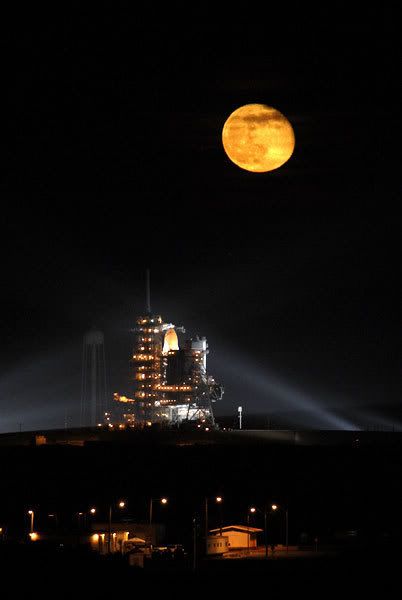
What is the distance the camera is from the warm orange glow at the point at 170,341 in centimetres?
11075

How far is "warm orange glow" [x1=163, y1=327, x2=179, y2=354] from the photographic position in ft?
363

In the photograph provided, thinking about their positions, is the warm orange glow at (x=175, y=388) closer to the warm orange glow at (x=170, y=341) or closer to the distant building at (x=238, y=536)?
the warm orange glow at (x=170, y=341)

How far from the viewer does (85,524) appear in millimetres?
47188

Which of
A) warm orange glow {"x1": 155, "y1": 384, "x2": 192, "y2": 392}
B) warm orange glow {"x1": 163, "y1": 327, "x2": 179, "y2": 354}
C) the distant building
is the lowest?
the distant building

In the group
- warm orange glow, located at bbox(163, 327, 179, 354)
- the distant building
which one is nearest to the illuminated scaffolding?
warm orange glow, located at bbox(163, 327, 179, 354)

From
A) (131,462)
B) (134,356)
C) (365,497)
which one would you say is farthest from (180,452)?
(134,356)

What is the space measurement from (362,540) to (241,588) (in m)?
14.2

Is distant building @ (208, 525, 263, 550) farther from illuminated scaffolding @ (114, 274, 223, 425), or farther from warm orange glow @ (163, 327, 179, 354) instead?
warm orange glow @ (163, 327, 179, 354)

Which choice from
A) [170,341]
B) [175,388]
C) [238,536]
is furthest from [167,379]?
[238,536]

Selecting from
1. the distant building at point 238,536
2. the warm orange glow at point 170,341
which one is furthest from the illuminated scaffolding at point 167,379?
the distant building at point 238,536

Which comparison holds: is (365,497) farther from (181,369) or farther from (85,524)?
(181,369)

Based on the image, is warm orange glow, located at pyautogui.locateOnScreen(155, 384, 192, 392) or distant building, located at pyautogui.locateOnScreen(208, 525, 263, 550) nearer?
distant building, located at pyautogui.locateOnScreen(208, 525, 263, 550)

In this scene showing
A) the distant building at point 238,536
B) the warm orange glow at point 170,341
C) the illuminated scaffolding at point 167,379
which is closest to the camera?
the distant building at point 238,536

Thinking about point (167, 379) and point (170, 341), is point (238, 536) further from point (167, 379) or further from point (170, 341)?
point (170, 341)
